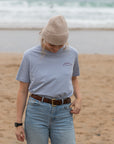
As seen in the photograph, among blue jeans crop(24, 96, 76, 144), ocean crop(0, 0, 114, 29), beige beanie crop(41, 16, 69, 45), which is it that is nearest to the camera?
A: beige beanie crop(41, 16, 69, 45)

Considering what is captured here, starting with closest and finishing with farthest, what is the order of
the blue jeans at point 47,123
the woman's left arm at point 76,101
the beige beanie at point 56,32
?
1. the beige beanie at point 56,32
2. the blue jeans at point 47,123
3. the woman's left arm at point 76,101

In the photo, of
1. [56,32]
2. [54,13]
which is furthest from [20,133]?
[54,13]

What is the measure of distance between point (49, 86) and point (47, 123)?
29 centimetres

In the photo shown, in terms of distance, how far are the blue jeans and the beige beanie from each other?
486 millimetres

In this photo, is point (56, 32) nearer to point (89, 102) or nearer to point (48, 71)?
point (48, 71)

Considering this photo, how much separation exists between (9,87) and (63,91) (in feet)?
19.2

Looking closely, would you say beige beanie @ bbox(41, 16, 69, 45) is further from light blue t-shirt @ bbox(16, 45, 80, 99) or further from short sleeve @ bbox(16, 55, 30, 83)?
short sleeve @ bbox(16, 55, 30, 83)

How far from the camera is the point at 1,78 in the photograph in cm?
934

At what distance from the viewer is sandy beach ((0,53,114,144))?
17.0 feet

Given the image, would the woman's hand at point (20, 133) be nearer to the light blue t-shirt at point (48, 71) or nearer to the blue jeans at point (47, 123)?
the blue jeans at point (47, 123)

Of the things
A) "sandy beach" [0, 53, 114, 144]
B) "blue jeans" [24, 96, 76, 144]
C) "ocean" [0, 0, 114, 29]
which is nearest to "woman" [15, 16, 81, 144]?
"blue jeans" [24, 96, 76, 144]

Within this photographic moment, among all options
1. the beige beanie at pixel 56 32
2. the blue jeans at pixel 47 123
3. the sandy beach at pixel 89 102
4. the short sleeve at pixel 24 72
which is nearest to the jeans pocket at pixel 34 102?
the blue jeans at pixel 47 123

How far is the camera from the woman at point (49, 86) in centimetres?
258

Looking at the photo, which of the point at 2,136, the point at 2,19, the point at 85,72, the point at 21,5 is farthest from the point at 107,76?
the point at 21,5
